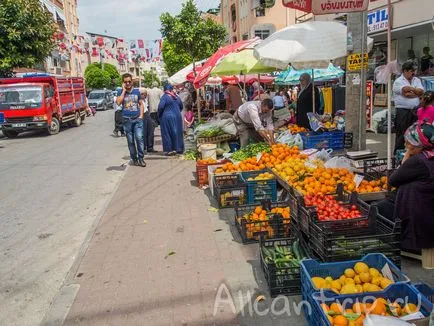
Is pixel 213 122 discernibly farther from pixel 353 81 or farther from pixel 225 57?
pixel 353 81

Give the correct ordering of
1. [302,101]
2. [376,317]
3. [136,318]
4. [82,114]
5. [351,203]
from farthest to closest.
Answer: [82,114] → [302,101] → [351,203] → [136,318] → [376,317]

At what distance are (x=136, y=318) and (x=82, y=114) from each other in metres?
23.9

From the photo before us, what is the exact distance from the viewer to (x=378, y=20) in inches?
583

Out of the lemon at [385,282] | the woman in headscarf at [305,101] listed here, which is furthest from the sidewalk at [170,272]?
the woman in headscarf at [305,101]

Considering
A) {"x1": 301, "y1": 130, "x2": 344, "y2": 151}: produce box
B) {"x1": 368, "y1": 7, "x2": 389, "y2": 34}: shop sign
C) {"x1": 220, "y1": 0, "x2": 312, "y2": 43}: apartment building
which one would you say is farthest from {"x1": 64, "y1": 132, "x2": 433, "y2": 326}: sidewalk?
{"x1": 220, "y1": 0, "x2": 312, "y2": 43}: apartment building

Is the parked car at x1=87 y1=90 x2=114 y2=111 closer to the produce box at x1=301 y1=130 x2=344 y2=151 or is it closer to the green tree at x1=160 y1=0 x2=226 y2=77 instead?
the green tree at x1=160 y1=0 x2=226 y2=77

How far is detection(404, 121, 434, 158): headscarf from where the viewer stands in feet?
13.2

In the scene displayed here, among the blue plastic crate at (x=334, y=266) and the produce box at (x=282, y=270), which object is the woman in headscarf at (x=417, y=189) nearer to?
the blue plastic crate at (x=334, y=266)

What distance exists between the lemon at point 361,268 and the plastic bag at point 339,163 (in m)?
3.20

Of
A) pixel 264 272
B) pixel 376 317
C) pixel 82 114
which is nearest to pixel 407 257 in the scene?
pixel 264 272

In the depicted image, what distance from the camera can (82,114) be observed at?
85.6 ft

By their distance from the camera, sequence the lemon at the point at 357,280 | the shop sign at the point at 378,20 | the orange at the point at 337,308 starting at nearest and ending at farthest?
the orange at the point at 337,308 → the lemon at the point at 357,280 → the shop sign at the point at 378,20

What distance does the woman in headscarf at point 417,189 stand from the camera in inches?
162

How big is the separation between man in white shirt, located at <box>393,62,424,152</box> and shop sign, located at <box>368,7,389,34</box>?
7.11m
